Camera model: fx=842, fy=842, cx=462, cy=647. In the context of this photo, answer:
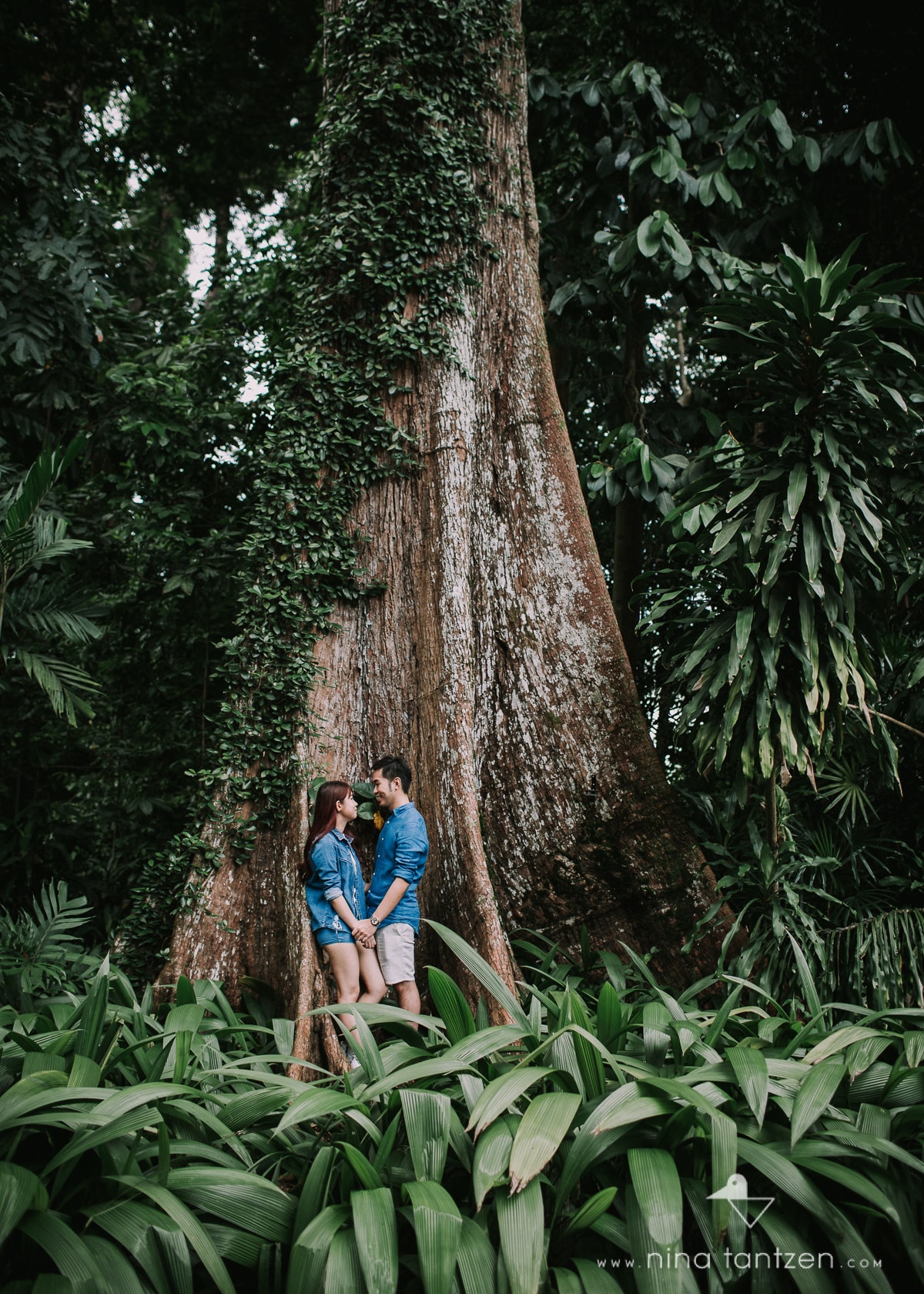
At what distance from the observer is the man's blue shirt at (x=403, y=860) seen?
3.67m

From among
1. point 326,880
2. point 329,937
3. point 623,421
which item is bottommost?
point 329,937

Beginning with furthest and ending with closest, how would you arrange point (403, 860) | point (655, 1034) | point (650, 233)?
point (650, 233), point (403, 860), point (655, 1034)

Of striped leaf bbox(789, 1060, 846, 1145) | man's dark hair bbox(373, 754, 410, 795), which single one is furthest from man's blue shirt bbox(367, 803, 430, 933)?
striped leaf bbox(789, 1060, 846, 1145)

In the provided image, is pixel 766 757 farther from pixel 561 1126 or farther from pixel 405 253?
pixel 405 253

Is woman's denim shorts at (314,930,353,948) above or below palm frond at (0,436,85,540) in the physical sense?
below

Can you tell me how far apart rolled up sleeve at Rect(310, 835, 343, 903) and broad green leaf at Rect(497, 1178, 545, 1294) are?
173 centimetres

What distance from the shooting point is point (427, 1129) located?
216 cm

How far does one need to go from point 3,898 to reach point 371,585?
11.5 ft

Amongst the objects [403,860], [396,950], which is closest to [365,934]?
[396,950]

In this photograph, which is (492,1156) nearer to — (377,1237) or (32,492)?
(377,1237)

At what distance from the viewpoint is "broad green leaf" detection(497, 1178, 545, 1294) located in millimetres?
1828

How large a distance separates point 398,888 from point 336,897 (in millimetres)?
263

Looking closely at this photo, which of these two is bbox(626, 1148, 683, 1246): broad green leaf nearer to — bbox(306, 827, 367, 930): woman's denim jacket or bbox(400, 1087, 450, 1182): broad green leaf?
bbox(400, 1087, 450, 1182): broad green leaf

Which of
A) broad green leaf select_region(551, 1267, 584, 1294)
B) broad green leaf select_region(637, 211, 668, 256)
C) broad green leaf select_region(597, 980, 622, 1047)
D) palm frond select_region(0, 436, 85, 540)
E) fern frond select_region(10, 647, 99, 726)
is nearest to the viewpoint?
broad green leaf select_region(551, 1267, 584, 1294)
